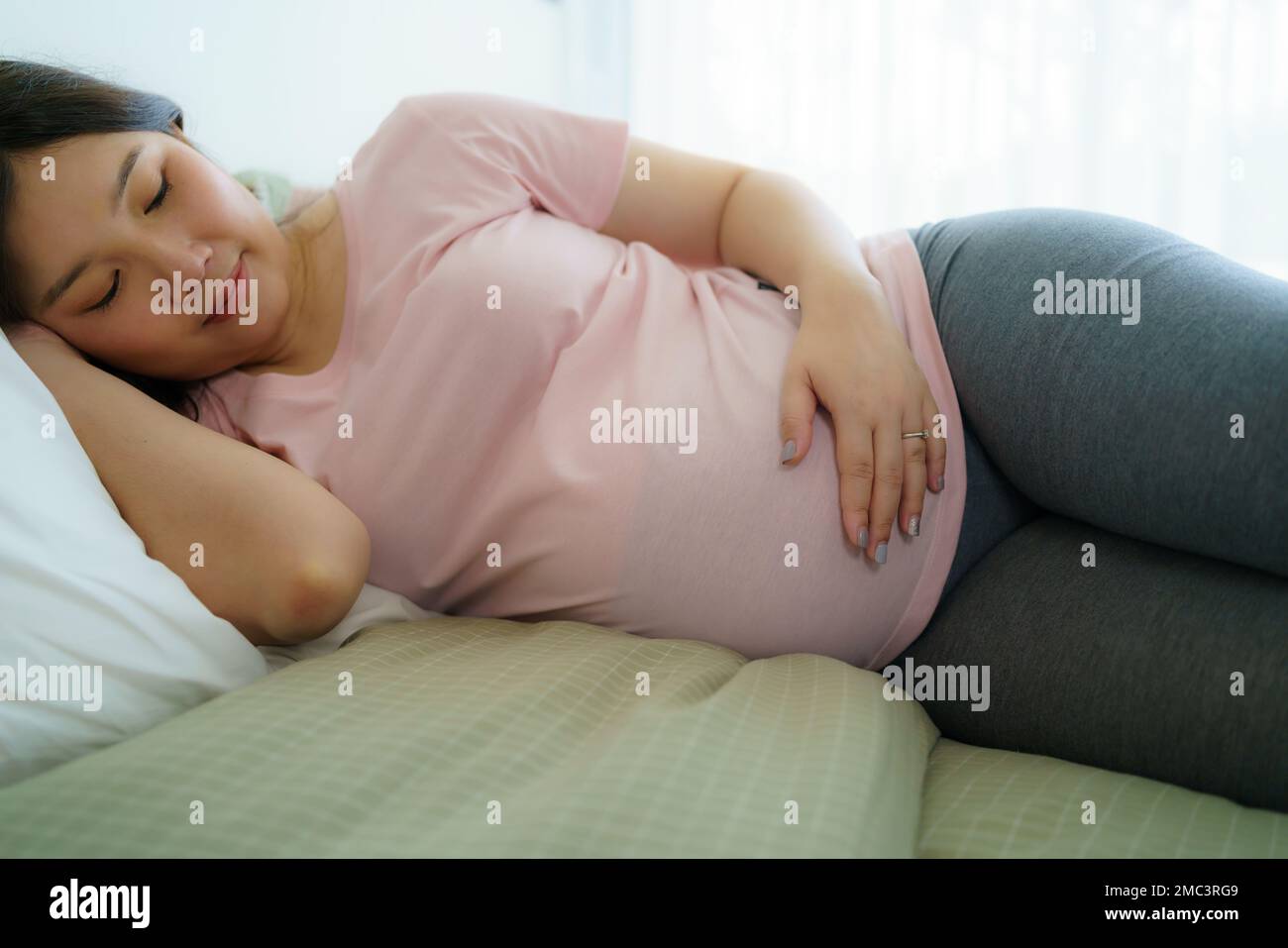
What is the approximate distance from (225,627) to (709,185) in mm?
661

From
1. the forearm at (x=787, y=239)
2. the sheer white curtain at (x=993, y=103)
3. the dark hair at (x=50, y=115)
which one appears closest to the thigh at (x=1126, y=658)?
the forearm at (x=787, y=239)

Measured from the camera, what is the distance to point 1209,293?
64 centimetres

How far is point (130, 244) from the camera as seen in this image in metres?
0.77

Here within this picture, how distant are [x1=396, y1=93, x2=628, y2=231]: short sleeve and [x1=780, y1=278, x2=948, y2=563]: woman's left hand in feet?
1.08

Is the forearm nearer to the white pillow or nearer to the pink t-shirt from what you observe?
the pink t-shirt

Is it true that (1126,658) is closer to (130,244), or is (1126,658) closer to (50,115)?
(130,244)

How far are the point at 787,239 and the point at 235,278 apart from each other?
52 centimetres

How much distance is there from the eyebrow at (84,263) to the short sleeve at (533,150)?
0.26m

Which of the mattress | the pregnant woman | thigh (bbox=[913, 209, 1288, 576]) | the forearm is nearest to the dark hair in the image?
the pregnant woman

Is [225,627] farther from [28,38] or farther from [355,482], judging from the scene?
[28,38]

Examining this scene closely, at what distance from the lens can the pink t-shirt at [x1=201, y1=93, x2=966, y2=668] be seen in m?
0.73

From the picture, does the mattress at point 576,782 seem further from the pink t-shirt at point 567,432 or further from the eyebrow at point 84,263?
the eyebrow at point 84,263

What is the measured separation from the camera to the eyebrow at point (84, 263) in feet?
2.51

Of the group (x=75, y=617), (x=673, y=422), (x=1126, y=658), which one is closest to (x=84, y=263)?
(x=75, y=617)
